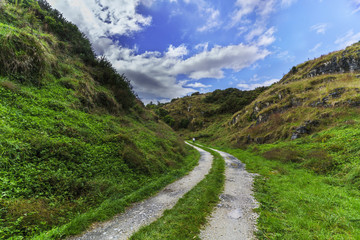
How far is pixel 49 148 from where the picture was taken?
22.5 ft

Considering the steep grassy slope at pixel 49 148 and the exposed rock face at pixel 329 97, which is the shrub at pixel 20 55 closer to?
the steep grassy slope at pixel 49 148

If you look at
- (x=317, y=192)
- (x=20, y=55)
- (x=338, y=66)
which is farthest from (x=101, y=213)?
(x=338, y=66)

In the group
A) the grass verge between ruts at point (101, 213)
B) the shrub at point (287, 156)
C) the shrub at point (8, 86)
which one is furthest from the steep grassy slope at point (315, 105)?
the shrub at point (8, 86)

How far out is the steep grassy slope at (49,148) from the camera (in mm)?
4875

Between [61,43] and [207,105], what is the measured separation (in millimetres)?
75534

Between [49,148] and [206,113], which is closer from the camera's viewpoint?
[49,148]

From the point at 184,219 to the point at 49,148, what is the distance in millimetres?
7027

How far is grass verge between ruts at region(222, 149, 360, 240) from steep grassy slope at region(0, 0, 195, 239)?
580 cm

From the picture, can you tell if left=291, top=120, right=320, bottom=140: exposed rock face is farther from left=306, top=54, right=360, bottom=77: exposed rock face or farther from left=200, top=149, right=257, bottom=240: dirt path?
left=306, top=54, right=360, bottom=77: exposed rock face

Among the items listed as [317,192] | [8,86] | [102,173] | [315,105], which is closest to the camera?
[317,192]

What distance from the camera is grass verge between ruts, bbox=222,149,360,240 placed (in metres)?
4.50

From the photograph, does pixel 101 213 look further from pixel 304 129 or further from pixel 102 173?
pixel 304 129

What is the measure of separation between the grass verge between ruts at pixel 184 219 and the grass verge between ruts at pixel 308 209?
2.02 meters

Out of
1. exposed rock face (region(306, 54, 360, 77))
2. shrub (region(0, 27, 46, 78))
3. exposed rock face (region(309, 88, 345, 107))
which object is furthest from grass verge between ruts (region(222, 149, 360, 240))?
exposed rock face (region(306, 54, 360, 77))
